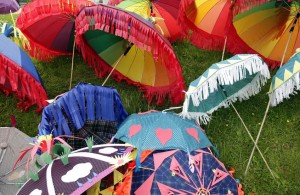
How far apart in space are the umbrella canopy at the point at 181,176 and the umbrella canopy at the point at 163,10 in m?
2.36

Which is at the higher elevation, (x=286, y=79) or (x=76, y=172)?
(x=286, y=79)

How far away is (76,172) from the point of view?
6.33 feet

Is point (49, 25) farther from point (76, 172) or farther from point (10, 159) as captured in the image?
point (76, 172)

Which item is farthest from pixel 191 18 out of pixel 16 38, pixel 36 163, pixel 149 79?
pixel 36 163

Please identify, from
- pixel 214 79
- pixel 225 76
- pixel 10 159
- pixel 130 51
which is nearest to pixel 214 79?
pixel 214 79

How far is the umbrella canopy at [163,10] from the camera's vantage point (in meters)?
4.44

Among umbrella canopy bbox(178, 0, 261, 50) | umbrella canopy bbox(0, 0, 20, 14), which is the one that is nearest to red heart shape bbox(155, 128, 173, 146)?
umbrella canopy bbox(178, 0, 261, 50)

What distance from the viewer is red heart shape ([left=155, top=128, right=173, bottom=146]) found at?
2516 millimetres

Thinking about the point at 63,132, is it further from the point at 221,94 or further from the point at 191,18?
the point at 191,18

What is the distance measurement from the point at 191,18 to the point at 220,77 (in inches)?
71.1

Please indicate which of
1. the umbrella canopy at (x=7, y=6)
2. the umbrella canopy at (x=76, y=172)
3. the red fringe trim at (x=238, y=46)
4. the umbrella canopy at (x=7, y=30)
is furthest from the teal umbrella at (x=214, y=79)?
the umbrella canopy at (x=7, y=6)

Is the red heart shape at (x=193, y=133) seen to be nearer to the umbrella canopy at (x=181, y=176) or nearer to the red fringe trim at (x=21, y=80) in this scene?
the umbrella canopy at (x=181, y=176)

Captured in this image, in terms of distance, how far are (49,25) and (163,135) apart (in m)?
2.03

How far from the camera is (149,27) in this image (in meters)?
2.81
